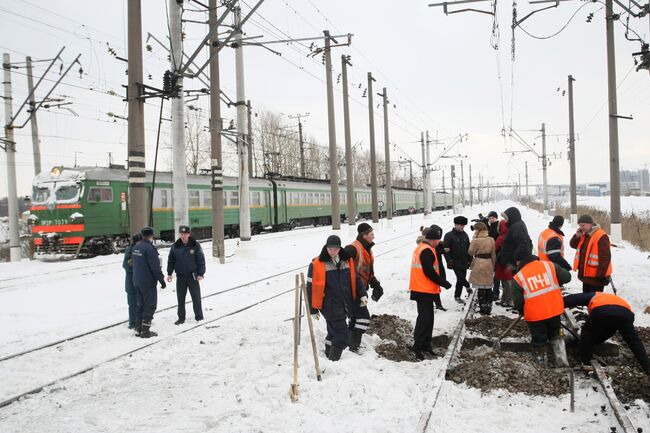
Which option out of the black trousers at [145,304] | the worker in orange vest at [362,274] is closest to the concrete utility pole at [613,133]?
the worker in orange vest at [362,274]

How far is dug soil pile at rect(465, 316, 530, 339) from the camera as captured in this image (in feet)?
23.3

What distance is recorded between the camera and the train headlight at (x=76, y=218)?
55.4ft

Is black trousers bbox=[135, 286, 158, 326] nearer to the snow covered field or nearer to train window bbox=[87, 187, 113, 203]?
the snow covered field

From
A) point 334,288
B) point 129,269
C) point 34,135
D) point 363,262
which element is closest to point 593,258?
point 363,262

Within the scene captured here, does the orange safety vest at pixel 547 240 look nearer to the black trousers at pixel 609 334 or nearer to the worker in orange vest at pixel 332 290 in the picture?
the black trousers at pixel 609 334

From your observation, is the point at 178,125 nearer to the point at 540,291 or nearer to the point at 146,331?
the point at 146,331

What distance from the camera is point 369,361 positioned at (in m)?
5.71

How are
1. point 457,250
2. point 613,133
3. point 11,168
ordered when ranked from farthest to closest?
point 11,168 → point 613,133 → point 457,250

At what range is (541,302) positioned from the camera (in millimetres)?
5797

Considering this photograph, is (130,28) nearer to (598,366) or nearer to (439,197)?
(598,366)

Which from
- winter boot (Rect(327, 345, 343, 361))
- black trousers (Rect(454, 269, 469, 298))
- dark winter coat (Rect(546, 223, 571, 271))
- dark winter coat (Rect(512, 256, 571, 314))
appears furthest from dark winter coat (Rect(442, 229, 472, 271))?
winter boot (Rect(327, 345, 343, 361))

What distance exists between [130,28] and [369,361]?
8398 millimetres

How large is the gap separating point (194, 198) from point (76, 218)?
19.9 feet

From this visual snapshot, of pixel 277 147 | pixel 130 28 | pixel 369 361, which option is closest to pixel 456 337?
pixel 369 361
